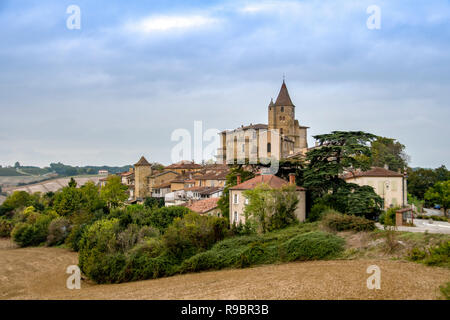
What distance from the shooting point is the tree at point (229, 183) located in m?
37.0

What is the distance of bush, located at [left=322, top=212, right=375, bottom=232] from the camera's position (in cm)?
2152

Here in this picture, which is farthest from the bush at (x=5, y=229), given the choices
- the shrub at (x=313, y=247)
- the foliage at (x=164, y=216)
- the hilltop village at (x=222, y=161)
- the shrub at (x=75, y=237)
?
the shrub at (x=313, y=247)

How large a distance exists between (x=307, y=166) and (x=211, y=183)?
1015 inches

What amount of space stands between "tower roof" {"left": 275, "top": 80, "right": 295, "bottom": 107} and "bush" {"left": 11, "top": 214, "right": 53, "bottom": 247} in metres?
52.1

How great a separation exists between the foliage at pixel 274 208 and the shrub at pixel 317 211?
2.43 metres

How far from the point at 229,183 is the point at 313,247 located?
834 inches

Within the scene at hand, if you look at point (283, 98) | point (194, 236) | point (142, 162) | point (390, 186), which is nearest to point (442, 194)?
point (390, 186)

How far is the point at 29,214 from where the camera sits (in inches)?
2203

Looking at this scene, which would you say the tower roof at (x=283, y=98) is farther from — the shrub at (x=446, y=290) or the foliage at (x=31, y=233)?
the shrub at (x=446, y=290)

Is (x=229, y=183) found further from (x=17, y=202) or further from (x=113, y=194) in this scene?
(x=17, y=202)

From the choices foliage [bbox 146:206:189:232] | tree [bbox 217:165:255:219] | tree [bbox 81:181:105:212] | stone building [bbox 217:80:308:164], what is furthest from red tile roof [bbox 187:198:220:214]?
stone building [bbox 217:80:308:164]

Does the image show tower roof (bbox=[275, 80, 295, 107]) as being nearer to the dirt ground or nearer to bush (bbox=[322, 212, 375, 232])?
bush (bbox=[322, 212, 375, 232])

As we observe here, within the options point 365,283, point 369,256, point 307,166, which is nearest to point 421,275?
point 365,283

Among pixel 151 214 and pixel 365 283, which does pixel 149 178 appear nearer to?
pixel 151 214
